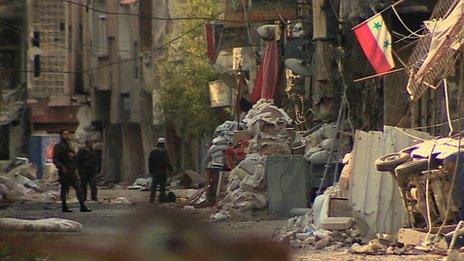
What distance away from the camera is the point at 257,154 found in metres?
23.5

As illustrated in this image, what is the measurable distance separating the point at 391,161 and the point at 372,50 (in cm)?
409

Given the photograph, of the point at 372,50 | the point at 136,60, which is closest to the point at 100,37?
the point at 136,60

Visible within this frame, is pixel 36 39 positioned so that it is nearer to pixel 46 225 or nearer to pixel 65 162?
pixel 65 162

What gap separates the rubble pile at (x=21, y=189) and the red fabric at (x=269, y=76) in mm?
5709

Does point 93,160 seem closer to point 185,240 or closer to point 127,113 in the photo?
point 185,240

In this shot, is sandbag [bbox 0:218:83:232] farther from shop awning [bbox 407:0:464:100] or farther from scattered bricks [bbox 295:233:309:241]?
shop awning [bbox 407:0:464:100]

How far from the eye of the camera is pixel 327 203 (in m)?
17.5

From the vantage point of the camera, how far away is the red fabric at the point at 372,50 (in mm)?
18797

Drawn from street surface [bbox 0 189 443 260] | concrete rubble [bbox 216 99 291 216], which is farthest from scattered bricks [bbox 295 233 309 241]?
concrete rubble [bbox 216 99 291 216]

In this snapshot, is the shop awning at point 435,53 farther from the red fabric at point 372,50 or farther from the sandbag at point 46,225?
the sandbag at point 46,225

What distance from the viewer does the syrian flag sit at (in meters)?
18.9

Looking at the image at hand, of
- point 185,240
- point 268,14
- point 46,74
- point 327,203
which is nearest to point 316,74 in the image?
point 268,14

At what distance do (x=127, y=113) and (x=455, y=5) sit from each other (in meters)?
50.0

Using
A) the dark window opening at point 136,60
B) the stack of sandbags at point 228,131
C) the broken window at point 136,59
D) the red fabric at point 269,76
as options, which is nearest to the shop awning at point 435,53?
the stack of sandbags at point 228,131
